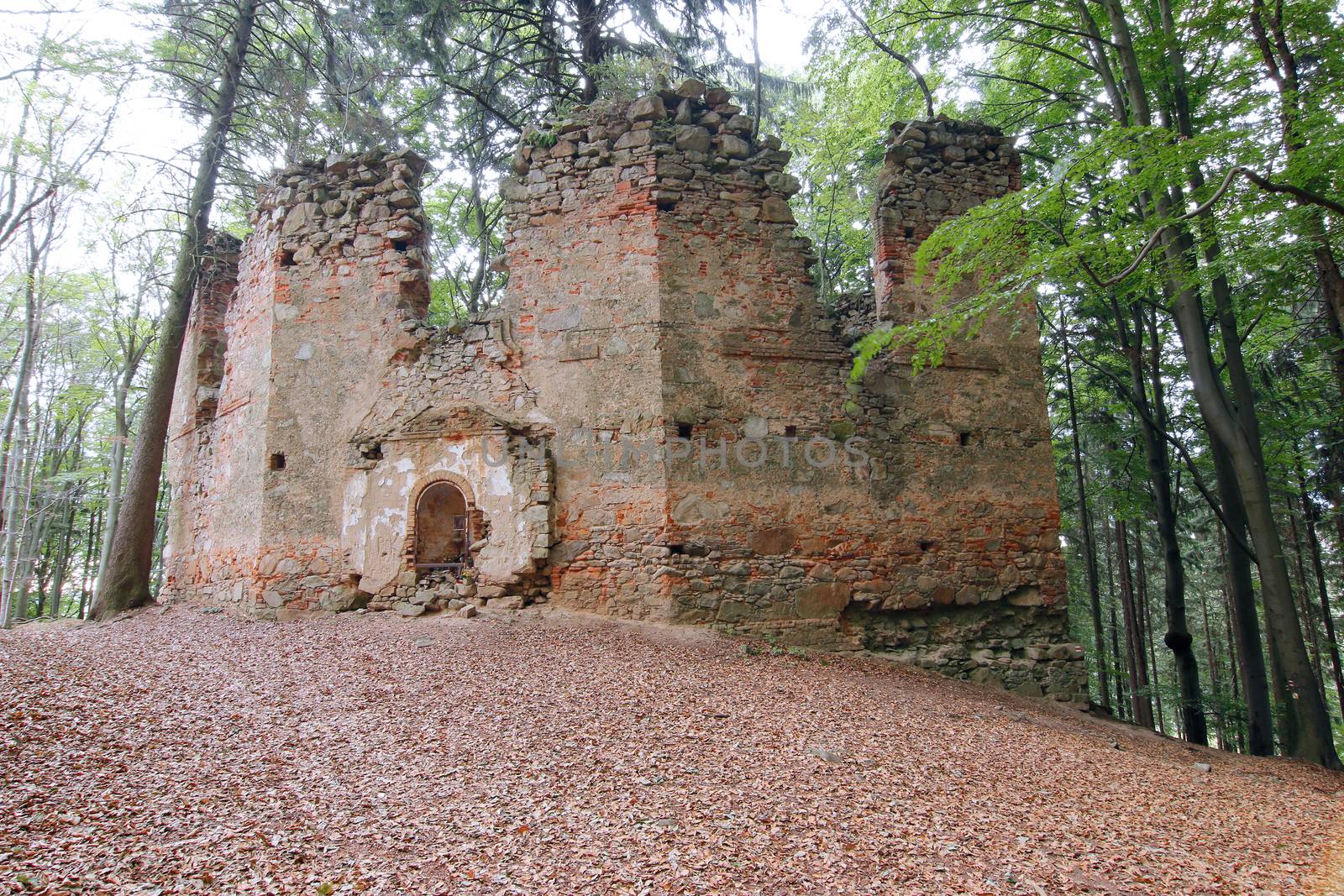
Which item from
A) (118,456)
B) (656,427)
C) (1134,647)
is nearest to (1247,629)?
(1134,647)

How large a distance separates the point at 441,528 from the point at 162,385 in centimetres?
531

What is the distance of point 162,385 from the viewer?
11.0 m

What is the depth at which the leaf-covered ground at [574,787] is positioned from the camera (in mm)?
3053

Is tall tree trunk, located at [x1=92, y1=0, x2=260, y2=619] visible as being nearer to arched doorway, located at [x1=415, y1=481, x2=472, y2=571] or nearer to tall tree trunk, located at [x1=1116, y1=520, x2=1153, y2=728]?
arched doorway, located at [x1=415, y1=481, x2=472, y2=571]

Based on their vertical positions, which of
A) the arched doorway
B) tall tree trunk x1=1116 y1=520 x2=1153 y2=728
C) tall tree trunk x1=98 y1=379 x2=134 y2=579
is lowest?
tall tree trunk x1=1116 y1=520 x2=1153 y2=728

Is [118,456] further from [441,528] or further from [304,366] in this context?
[441,528]

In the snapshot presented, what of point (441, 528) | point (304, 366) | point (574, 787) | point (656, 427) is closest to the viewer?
point (574, 787)

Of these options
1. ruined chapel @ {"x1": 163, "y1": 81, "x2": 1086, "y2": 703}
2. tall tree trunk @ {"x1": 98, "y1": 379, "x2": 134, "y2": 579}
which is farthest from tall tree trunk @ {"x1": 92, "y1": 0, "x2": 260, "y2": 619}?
tall tree trunk @ {"x1": 98, "y1": 379, "x2": 134, "y2": 579}

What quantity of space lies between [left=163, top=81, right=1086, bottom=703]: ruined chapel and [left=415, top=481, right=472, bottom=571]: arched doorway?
3 cm

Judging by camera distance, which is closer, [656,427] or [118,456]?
[656,427]

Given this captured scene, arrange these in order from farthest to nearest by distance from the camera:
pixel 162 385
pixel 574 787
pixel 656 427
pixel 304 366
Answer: pixel 162 385
pixel 304 366
pixel 656 427
pixel 574 787

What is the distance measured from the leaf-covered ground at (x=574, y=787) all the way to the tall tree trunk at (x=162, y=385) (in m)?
4.26

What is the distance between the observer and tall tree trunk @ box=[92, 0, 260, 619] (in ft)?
34.6

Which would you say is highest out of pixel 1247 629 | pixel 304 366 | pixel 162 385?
pixel 162 385
